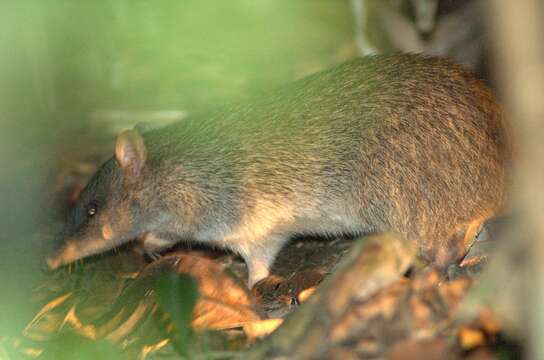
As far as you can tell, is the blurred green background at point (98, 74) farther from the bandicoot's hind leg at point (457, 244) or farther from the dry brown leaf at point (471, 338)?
the dry brown leaf at point (471, 338)

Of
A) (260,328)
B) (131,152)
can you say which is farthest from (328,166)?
(260,328)

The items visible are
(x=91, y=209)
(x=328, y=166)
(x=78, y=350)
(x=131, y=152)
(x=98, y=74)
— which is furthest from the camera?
(x=98, y=74)

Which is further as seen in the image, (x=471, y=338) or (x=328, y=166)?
(x=328, y=166)

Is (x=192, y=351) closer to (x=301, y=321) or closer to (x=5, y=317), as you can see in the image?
(x=301, y=321)

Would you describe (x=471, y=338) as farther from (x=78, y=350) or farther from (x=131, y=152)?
(x=131, y=152)

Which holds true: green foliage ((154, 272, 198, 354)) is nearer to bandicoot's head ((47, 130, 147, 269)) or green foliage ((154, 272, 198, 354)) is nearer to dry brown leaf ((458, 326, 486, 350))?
dry brown leaf ((458, 326, 486, 350))

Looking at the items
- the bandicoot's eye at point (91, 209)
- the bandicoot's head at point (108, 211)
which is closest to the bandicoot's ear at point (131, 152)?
the bandicoot's head at point (108, 211)

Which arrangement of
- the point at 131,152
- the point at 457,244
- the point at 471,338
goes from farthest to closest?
the point at 131,152, the point at 457,244, the point at 471,338
